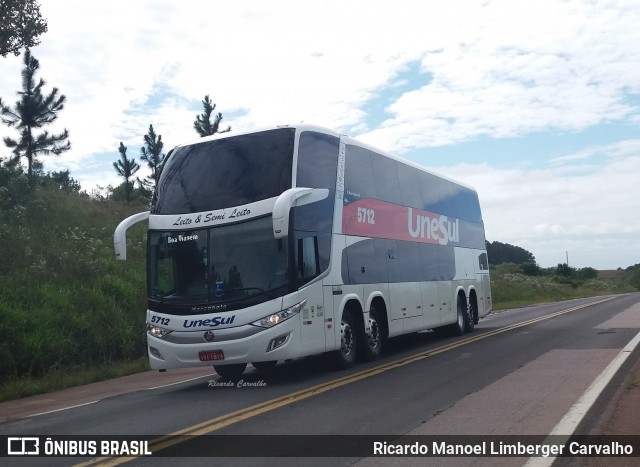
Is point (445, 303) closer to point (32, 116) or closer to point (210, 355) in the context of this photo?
point (210, 355)

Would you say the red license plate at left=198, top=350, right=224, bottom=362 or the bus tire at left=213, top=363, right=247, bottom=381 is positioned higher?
the red license plate at left=198, top=350, right=224, bottom=362

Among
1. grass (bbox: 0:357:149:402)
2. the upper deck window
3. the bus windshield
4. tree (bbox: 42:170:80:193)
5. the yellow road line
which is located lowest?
grass (bbox: 0:357:149:402)

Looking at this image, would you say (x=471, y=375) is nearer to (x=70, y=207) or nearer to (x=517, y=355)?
(x=517, y=355)

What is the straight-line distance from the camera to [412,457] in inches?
268

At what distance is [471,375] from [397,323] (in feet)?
12.4

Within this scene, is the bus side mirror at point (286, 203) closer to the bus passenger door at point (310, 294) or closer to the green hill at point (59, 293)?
the bus passenger door at point (310, 294)

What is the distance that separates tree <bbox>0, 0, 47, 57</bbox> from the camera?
26078mm

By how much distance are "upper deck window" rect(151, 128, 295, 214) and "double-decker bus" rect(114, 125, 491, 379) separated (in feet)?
0.06

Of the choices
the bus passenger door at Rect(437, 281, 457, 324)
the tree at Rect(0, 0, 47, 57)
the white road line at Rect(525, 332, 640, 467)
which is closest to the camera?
the white road line at Rect(525, 332, 640, 467)

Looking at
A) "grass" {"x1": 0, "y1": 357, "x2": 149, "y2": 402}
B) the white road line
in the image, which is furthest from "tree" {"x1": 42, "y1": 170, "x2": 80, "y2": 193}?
the white road line

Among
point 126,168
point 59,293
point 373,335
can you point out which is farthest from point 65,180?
point 373,335

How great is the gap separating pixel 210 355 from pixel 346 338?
303 centimetres

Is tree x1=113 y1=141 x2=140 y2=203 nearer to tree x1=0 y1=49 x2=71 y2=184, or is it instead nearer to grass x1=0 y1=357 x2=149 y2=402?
tree x1=0 y1=49 x2=71 y2=184

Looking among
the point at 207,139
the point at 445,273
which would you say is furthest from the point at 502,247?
the point at 207,139
